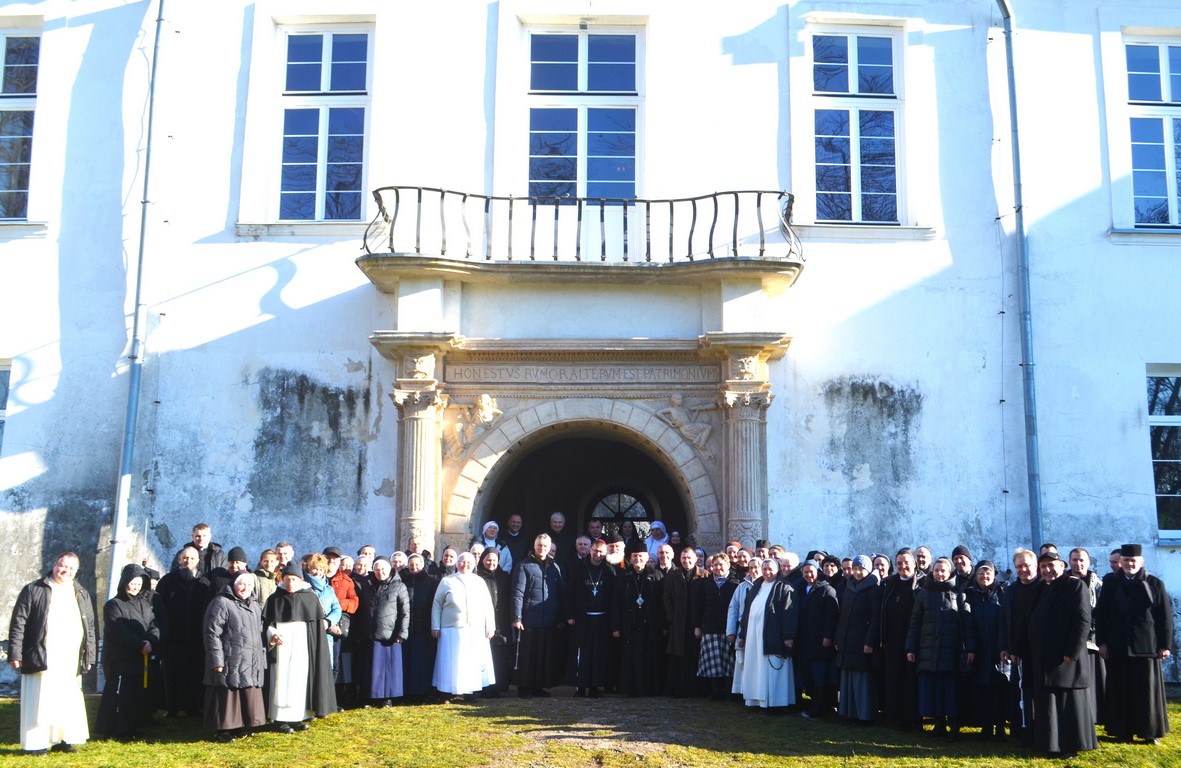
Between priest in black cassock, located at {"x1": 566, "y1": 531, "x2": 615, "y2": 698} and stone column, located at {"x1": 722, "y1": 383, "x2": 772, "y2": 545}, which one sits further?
stone column, located at {"x1": 722, "y1": 383, "x2": 772, "y2": 545}

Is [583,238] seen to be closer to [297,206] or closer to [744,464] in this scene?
[744,464]

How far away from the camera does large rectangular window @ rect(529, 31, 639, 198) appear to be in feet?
45.8

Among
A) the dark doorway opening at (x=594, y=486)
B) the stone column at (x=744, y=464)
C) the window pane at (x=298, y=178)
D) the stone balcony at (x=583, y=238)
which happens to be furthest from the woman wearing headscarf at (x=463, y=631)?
the dark doorway opening at (x=594, y=486)

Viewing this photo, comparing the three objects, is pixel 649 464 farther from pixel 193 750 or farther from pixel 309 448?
pixel 193 750

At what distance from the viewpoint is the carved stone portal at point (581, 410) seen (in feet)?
42.1

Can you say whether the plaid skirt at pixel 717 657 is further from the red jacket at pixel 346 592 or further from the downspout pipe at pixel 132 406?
the downspout pipe at pixel 132 406

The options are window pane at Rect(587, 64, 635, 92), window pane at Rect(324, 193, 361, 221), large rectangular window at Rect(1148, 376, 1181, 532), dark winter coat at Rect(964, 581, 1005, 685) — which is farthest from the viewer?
window pane at Rect(587, 64, 635, 92)

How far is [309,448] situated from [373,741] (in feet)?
13.9

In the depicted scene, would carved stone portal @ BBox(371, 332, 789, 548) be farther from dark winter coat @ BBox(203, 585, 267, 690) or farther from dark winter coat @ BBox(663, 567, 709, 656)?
dark winter coat @ BBox(203, 585, 267, 690)

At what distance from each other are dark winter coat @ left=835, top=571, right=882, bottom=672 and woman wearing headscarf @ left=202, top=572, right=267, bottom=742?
4.42 meters

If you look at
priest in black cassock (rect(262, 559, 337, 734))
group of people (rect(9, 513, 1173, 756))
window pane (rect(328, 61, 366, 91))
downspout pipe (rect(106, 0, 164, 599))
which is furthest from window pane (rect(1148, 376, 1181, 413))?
downspout pipe (rect(106, 0, 164, 599))

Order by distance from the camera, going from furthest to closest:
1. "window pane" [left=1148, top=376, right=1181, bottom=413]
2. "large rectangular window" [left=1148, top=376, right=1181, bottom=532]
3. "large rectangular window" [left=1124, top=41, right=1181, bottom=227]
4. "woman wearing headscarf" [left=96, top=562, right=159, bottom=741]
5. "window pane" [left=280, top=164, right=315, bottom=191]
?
1. "large rectangular window" [left=1124, top=41, right=1181, bottom=227]
2. "window pane" [left=280, top=164, right=315, bottom=191]
3. "window pane" [left=1148, top=376, right=1181, bottom=413]
4. "large rectangular window" [left=1148, top=376, right=1181, bottom=532]
5. "woman wearing headscarf" [left=96, top=562, right=159, bottom=741]

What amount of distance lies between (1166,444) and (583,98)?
6.91 m

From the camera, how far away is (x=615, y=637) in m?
12.0
